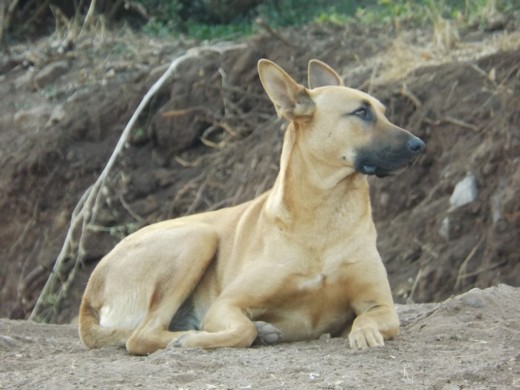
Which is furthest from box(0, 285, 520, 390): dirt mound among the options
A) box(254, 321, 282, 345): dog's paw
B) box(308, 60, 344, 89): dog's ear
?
box(308, 60, 344, 89): dog's ear

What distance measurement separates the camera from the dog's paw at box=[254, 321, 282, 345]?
6922 millimetres

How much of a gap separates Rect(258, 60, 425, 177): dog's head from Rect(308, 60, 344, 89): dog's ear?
0.47 meters

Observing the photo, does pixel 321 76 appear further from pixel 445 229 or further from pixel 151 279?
pixel 445 229

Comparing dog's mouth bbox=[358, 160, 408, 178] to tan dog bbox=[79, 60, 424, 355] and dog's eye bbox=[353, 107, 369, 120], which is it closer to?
tan dog bbox=[79, 60, 424, 355]

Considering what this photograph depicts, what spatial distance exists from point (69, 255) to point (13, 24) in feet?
18.1

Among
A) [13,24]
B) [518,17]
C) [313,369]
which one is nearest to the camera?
[313,369]

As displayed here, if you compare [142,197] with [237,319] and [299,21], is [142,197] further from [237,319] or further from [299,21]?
[237,319]

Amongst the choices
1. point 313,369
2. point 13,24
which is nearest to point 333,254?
point 313,369

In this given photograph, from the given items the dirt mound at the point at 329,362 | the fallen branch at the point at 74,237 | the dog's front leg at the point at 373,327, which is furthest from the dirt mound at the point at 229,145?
the dog's front leg at the point at 373,327

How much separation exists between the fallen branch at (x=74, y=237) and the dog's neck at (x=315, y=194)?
229 inches

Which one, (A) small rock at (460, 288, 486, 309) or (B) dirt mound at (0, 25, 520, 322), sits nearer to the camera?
(A) small rock at (460, 288, 486, 309)

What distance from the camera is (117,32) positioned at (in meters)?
16.7

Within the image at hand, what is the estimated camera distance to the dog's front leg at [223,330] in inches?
263

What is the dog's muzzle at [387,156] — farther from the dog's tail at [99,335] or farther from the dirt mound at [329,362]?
the dog's tail at [99,335]
